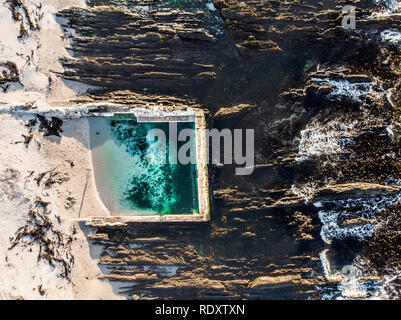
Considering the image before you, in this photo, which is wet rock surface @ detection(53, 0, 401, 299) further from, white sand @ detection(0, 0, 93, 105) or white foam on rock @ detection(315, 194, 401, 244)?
white sand @ detection(0, 0, 93, 105)

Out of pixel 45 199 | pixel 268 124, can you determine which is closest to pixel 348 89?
pixel 268 124

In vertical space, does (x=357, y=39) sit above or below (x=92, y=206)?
above

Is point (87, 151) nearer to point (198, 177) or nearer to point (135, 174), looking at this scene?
point (135, 174)

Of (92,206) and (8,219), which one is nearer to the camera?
(8,219)

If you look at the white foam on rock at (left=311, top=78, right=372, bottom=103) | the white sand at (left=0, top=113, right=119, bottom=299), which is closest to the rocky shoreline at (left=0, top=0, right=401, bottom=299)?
the white foam on rock at (left=311, top=78, right=372, bottom=103)

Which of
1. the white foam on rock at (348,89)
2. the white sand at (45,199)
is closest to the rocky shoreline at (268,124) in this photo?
the white foam on rock at (348,89)

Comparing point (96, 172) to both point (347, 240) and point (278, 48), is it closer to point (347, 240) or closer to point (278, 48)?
point (278, 48)
